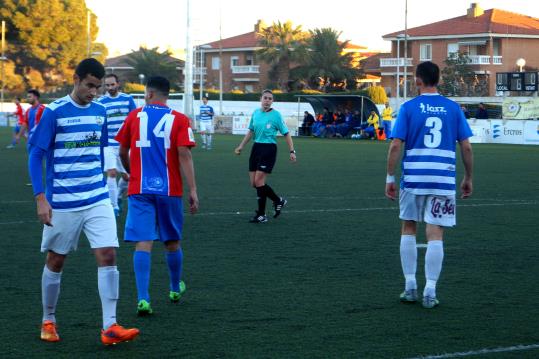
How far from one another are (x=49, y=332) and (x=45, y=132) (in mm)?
1368

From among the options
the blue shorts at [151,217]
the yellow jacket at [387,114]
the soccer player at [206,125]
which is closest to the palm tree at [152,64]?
the yellow jacket at [387,114]

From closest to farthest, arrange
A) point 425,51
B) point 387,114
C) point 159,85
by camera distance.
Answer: point 159,85, point 387,114, point 425,51

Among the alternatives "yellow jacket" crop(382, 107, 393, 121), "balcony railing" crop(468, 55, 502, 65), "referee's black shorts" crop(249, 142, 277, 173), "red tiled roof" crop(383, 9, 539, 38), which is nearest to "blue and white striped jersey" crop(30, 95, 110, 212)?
"referee's black shorts" crop(249, 142, 277, 173)

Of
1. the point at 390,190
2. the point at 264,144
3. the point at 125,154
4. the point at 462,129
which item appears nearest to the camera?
the point at 125,154

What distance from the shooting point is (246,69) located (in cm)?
10281

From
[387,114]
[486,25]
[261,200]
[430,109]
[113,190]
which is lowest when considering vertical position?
[261,200]

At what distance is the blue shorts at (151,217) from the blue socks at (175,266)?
10.0 inches

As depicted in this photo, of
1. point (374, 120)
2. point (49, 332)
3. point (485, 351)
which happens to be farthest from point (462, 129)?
point (374, 120)

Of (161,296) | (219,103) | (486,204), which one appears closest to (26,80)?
(219,103)

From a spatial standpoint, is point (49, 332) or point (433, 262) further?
point (433, 262)

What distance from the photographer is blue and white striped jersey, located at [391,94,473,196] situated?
776 cm

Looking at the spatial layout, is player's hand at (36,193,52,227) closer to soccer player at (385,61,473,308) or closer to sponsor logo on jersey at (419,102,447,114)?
soccer player at (385,61,473,308)

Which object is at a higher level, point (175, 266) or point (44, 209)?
point (44, 209)

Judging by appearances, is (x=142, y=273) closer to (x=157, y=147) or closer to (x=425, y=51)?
(x=157, y=147)
